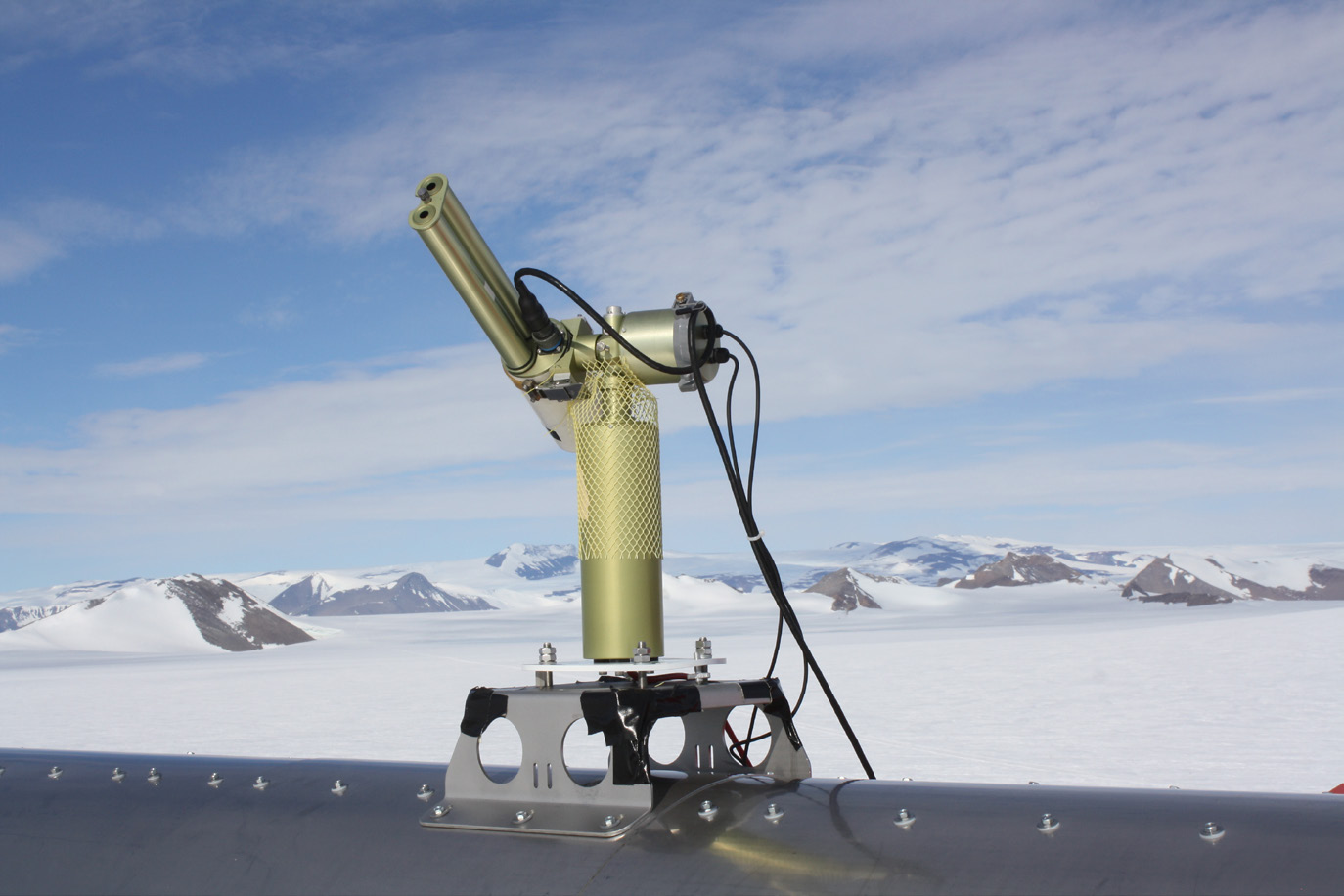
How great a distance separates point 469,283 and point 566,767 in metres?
0.78

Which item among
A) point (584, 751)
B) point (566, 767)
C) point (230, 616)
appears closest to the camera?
point (566, 767)

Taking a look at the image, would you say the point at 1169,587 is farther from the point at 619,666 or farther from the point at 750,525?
the point at 619,666

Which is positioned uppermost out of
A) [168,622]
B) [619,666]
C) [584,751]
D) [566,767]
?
[168,622]

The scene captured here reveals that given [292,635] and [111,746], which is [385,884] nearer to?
[111,746]

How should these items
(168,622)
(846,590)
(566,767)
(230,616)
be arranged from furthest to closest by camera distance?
(846,590) → (230,616) → (168,622) → (566,767)

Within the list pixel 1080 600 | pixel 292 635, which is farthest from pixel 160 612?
pixel 1080 600

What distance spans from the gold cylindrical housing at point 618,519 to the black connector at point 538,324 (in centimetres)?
10

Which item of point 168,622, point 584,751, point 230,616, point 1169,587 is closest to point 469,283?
point 584,751

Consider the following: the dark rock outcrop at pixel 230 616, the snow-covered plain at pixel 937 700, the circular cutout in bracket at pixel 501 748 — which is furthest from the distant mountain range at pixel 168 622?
the circular cutout in bracket at pixel 501 748

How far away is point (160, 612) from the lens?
70.2 ft

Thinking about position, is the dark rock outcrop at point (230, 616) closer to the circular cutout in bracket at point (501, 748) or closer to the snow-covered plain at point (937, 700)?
the snow-covered plain at point (937, 700)

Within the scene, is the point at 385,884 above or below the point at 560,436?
below

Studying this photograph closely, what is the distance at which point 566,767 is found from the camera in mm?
1593

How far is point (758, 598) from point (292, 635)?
1582 cm
